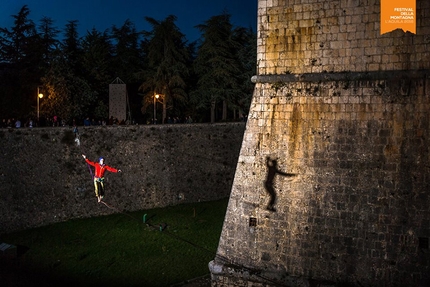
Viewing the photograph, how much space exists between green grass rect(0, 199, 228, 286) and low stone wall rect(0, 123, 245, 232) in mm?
930

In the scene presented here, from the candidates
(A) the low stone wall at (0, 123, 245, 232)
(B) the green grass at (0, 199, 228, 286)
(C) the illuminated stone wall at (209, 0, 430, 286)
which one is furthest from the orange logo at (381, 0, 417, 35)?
(A) the low stone wall at (0, 123, 245, 232)

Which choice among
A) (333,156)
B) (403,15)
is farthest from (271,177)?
(403,15)

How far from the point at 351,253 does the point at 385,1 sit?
454 cm

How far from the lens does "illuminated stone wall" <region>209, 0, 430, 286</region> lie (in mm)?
8133

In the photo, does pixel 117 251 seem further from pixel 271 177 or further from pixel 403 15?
pixel 403 15

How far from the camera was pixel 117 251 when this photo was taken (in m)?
15.6

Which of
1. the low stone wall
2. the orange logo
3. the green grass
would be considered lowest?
the green grass

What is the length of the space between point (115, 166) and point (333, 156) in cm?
1341

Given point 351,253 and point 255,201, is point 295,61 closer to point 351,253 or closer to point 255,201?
point 255,201

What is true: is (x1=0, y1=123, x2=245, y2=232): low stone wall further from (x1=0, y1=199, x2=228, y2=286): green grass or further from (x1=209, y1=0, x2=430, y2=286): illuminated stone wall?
(x1=209, y1=0, x2=430, y2=286): illuminated stone wall

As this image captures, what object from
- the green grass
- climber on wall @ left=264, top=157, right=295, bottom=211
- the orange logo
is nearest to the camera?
the orange logo

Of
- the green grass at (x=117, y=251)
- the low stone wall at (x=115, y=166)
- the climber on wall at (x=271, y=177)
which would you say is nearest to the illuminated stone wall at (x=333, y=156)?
the climber on wall at (x=271, y=177)

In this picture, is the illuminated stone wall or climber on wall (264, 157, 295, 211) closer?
the illuminated stone wall

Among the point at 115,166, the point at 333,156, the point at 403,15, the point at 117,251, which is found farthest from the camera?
the point at 115,166
